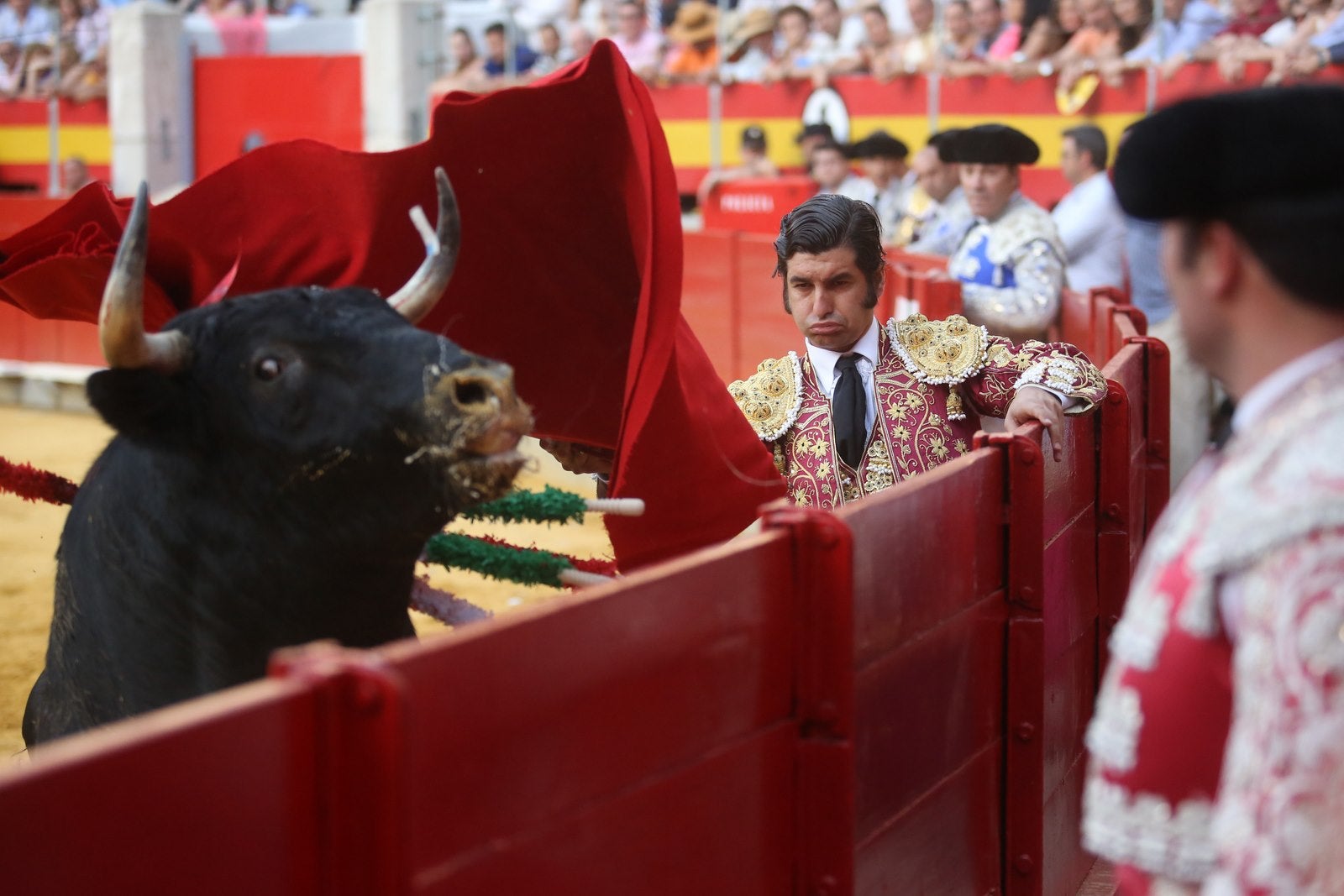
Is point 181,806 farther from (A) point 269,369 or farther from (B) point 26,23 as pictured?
(B) point 26,23

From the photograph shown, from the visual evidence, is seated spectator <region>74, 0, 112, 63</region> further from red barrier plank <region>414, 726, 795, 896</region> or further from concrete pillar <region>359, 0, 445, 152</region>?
red barrier plank <region>414, 726, 795, 896</region>

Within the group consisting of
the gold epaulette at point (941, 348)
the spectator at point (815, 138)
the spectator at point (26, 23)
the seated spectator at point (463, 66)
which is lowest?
the gold epaulette at point (941, 348)

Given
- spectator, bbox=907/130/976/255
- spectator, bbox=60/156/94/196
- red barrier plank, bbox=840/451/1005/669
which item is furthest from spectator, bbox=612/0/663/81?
red barrier plank, bbox=840/451/1005/669

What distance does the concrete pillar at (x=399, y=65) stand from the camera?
557 inches

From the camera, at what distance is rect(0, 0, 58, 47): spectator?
53.5 feet

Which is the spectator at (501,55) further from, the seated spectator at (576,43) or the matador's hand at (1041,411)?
the matador's hand at (1041,411)

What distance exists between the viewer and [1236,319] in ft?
4.12

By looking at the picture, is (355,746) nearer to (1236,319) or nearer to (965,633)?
(1236,319)

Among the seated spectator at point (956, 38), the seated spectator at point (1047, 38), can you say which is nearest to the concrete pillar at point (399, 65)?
the seated spectator at point (956, 38)

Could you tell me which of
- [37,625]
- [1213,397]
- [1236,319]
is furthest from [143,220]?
[1213,397]

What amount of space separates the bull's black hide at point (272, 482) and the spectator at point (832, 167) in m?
6.34

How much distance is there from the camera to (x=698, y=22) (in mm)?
11172

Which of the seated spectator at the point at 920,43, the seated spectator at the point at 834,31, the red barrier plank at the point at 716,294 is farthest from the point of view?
the seated spectator at the point at 834,31

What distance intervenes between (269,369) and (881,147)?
6.36 meters
